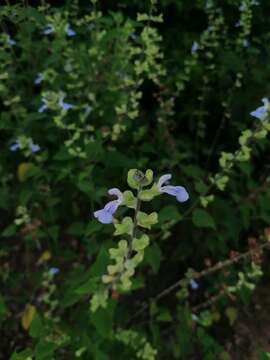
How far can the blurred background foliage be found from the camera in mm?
2670

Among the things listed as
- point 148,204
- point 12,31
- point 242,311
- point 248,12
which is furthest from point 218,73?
point 242,311

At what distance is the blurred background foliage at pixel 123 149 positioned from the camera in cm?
267

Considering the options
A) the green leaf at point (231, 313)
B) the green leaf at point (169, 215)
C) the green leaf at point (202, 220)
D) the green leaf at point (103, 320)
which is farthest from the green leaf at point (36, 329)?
the green leaf at point (231, 313)

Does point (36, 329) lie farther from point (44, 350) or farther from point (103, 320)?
point (103, 320)

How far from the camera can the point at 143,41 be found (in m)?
2.64

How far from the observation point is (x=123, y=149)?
3.18m

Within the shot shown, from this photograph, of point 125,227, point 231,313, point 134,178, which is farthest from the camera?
point 231,313

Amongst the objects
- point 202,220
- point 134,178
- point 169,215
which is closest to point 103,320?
point 169,215

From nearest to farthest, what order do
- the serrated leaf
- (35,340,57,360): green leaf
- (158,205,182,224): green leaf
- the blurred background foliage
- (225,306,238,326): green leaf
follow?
(35,340,57,360): green leaf → (158,205,182,224): green leaf → the blurred background foliage → the serrated leaf → (225,306,238,326): green leaf

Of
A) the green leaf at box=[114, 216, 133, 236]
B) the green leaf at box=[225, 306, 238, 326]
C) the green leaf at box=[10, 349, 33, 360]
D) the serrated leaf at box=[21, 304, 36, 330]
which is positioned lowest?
the green leaf at box=[225, 306, 238, 326]

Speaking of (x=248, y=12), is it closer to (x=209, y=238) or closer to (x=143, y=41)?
(x=143, y=41)

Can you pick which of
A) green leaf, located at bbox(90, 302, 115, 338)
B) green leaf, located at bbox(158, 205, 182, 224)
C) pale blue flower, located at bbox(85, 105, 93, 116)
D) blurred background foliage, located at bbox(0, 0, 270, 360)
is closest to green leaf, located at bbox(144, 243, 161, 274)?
blurred background foliage, located at bbox(0, 0, 270, 360)

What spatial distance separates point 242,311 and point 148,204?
4.13 feet

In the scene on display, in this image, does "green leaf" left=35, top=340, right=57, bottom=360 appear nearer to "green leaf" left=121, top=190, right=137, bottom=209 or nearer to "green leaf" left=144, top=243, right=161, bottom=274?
"green leaf" left=144, top=243, right=161, bottom=274
